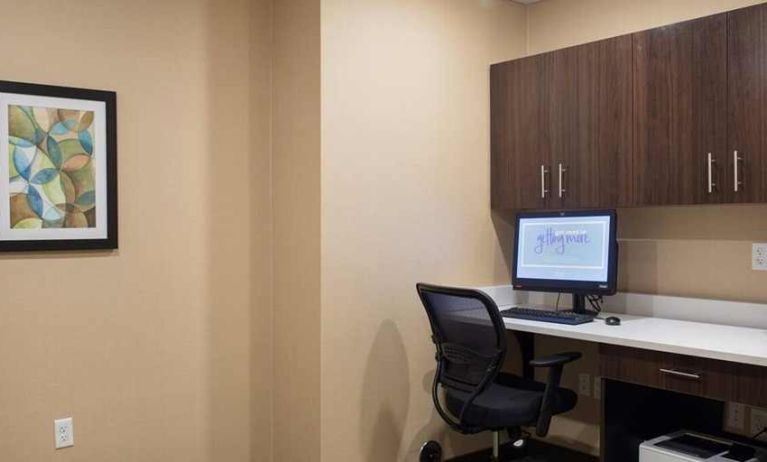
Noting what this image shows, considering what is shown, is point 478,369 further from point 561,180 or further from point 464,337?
point 561,180

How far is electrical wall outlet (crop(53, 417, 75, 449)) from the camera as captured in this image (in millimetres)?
2572

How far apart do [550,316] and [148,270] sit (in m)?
1.75

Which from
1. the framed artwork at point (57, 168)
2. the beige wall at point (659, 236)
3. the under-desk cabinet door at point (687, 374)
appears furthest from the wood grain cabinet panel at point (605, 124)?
the framed artwork at point (57, 168)

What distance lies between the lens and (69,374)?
2.60 metres

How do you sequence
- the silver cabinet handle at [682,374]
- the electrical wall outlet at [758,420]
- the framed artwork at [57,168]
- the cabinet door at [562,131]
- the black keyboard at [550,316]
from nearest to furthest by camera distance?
the silver cabinet handle at [682,374]
the framed artwork at [57,168]
the electrical wall outlet at [758,420]
the black keyboard at [550,316]
the cabinet door at [562,131]

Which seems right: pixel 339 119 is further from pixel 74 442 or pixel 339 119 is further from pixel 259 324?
pixel 74 442

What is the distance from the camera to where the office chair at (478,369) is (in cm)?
257

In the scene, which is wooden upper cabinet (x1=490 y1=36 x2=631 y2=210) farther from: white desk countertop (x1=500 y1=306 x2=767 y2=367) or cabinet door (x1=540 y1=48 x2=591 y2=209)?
white desk countertop (x1=500 y1=306 x2=767 y2=367)

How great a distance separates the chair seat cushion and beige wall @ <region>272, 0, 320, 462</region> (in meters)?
0.61

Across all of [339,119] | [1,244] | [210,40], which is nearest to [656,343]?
[339,119]

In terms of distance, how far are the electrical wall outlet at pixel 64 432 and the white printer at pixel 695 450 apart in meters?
2.24

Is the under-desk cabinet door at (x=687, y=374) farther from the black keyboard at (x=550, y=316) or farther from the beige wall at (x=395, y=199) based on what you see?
the beige wall at (x=395, y=199)

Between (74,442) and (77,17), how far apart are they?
1664 millimetres

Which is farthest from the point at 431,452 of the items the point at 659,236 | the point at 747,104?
the point at 747,104
